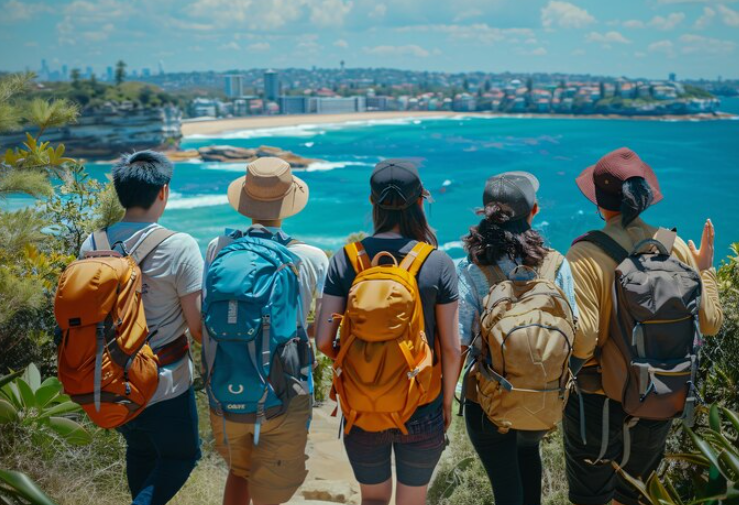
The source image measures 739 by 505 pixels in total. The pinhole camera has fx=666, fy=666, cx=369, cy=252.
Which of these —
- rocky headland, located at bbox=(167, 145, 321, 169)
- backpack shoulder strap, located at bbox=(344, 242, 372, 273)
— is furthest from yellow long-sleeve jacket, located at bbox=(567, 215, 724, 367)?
rocky headland, located at bbox=(167, 145, 321, 169)

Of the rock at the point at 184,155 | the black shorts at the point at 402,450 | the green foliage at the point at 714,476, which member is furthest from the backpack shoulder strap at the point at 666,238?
the rock at the point at 184,155

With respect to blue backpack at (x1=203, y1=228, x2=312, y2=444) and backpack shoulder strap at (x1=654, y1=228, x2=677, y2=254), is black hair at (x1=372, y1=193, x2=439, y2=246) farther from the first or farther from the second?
backpack shoulder strap at (x1=654, y1=228, x2=677, y2=254)

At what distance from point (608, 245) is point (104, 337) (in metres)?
1.80

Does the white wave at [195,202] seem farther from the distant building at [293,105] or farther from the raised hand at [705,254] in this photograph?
the distant building at [293,105]

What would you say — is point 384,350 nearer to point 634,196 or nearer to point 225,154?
point 634,196

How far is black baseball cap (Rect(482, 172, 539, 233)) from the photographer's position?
2402mm

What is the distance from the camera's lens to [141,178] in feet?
7.97

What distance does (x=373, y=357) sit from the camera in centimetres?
214

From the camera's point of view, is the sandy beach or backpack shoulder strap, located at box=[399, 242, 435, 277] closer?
backpack shoulder strap, located at box=[399, 242, 435, 277]

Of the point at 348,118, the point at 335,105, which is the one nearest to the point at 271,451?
the point at 348,118

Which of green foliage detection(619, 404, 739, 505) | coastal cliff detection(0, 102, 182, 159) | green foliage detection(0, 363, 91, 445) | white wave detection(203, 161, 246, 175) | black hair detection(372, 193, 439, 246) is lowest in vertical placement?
white wave detection(203, 161, 246, 175)

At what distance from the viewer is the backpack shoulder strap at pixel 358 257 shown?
2297 millimetres

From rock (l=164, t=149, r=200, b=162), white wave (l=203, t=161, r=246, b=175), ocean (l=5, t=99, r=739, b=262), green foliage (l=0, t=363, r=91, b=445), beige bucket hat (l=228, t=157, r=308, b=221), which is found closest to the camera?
beige bucket hat (l=228, t=157, r=308, b=221)

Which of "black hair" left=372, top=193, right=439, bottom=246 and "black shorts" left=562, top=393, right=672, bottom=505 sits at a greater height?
"black hair" left=372, top=193, right=439, bottom=246
